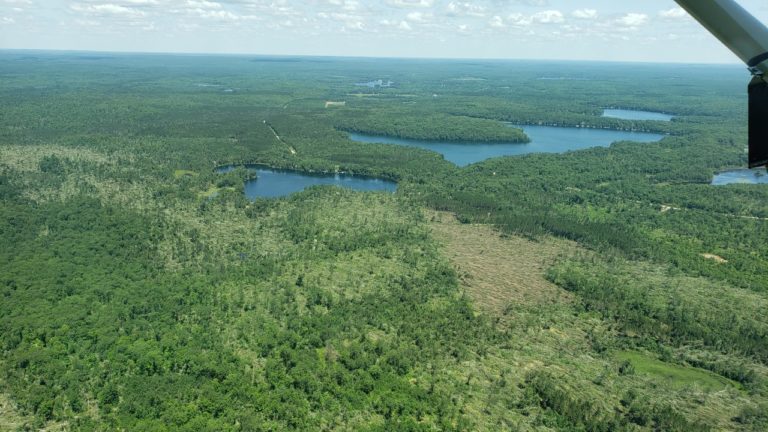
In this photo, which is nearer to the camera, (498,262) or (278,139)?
(498,262)

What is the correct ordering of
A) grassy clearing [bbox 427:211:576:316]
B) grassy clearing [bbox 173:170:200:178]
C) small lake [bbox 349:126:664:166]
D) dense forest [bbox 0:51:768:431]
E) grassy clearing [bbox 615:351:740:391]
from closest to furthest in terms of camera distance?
dense forest [bbox 0:51:768:431] < grassy clearing [bbox 615:351:740:391] < grassy clearing [bbox 427:211:576:316] < grassy clearing [bbox 173:170:200:178] < small lake [bbox 349:126:664:166]

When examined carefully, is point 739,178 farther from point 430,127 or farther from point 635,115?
point 635,115

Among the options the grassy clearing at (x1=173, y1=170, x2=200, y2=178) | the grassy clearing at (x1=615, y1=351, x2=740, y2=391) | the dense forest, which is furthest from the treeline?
the grassy clearing at (x1=615, y1=351, x2=740, y2=391)

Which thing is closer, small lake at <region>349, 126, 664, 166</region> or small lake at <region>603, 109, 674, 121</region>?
small lake at <region>349, 126, 664, 166</region>

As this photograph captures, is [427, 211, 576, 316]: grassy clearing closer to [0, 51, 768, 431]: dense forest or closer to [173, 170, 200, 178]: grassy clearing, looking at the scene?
[0, 51, 768, 431]: dense forest

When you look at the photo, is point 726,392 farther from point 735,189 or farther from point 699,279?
point 735,189

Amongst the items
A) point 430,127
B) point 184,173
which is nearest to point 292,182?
point 184,173

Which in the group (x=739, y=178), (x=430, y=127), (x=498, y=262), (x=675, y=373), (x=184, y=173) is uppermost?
(x=430, y=127)
